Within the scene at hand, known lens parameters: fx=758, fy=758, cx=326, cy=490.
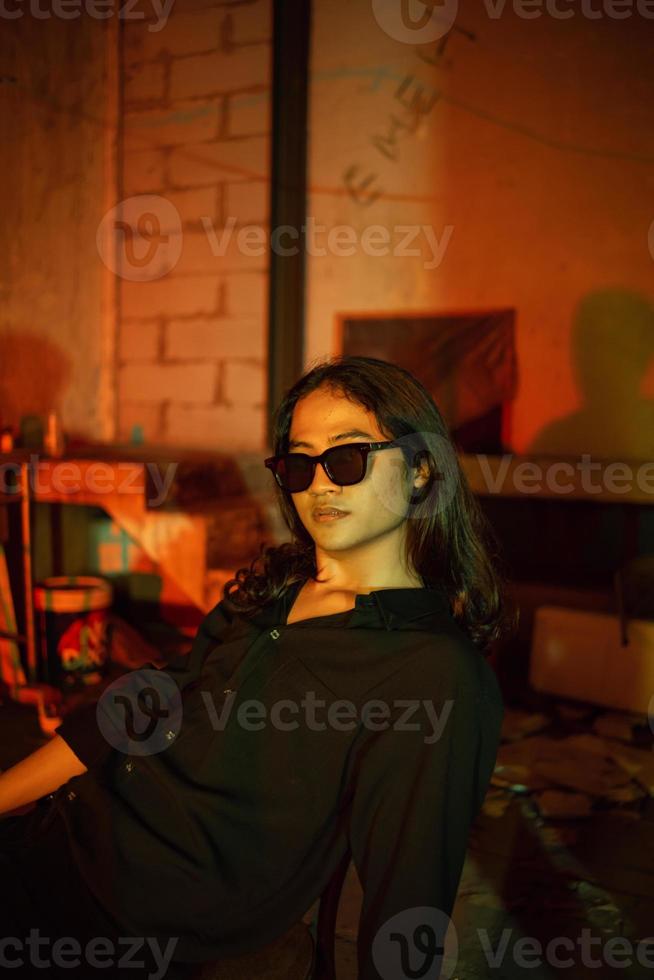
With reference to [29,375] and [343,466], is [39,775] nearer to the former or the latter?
[343,466]

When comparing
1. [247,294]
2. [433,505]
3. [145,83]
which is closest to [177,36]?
[145,83]

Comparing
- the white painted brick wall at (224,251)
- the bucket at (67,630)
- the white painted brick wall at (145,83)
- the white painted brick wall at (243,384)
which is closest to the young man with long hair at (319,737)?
the bucket at (67,630)

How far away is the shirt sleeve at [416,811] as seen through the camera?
4.43 feet

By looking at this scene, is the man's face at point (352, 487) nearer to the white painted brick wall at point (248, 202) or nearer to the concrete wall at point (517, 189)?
the concrete wall at point (517, 189)

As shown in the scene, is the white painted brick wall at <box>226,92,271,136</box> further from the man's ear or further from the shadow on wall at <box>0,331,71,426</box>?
the man's ear

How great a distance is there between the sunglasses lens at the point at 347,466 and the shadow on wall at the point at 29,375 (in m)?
5.33

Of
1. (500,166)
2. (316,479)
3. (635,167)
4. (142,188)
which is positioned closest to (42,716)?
(316,479)

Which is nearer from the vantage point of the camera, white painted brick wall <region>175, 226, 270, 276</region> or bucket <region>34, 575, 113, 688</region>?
bucket <region>34, 575, 113, 688</region>

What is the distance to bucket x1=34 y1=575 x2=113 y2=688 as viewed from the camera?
4.54m

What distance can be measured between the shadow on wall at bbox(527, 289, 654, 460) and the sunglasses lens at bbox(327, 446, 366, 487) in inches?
160

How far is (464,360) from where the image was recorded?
567 cm

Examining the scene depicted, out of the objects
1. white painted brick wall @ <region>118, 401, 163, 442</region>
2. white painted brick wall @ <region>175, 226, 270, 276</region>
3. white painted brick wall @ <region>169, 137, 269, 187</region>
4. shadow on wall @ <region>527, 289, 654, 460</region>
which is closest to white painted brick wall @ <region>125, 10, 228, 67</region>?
white painted brick wall @ <region>169, 137, 269, 187</region>

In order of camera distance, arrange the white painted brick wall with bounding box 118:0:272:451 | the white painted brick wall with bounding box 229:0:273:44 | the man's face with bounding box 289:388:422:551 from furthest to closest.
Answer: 1. the white painted brick wall with bounding box 118:0:272:451
2. the white painted brick wall with bounding box 229:0:273:44
3. the man's face with bounding box 289:388:422:551

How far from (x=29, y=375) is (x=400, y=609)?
5.89 m
